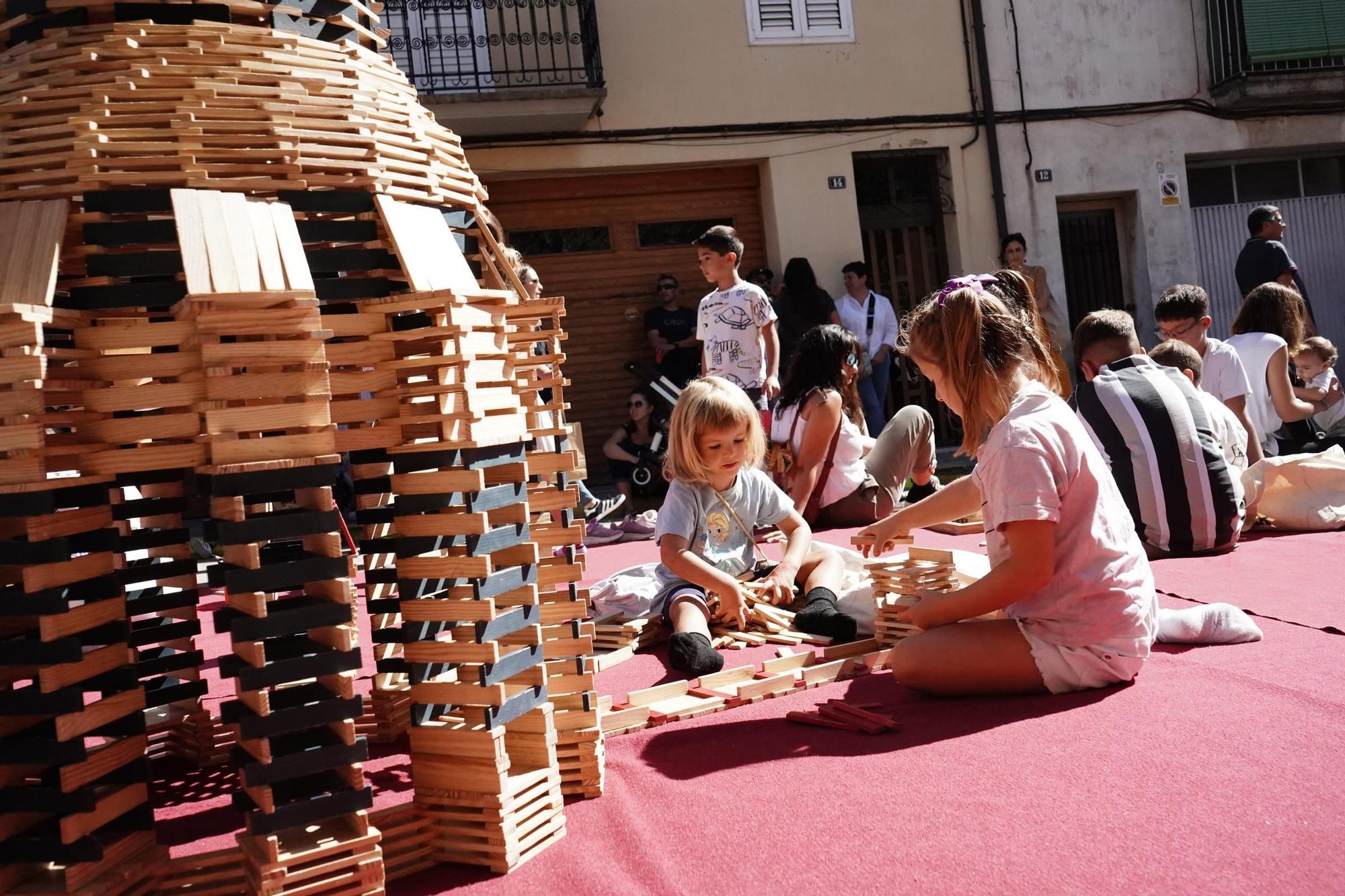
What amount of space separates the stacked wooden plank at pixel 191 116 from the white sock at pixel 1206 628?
2.73 metres

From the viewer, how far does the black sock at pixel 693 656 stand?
13.7 ft

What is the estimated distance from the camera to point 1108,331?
19.0 ft

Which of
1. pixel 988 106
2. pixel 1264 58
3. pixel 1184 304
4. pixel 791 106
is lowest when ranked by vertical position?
pixel 1184 304

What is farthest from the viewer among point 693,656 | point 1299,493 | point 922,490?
point 922,490

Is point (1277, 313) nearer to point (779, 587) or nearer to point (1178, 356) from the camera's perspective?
point (1178, 356)

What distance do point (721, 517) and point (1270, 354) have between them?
415cm

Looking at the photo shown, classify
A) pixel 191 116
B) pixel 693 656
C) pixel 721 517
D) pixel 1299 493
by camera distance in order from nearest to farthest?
pixel 191 116
pixel 693 656
pixel 721 517
pixel 1299 493

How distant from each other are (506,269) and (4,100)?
1225 millimetres

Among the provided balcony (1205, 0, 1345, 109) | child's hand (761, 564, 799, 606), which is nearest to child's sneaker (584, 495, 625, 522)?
child's hand (761, 564, 799, 606)

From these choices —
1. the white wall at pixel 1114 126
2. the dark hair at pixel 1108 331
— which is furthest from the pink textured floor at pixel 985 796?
the white wall at pixel 1114 126

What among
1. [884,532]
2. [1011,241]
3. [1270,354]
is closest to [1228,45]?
[1011,241]

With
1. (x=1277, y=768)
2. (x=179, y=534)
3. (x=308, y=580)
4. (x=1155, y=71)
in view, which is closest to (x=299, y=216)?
(x=308, y=580)

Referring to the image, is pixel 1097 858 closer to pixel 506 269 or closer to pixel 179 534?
pixel 506 269

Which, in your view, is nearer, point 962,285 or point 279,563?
point 279,563
